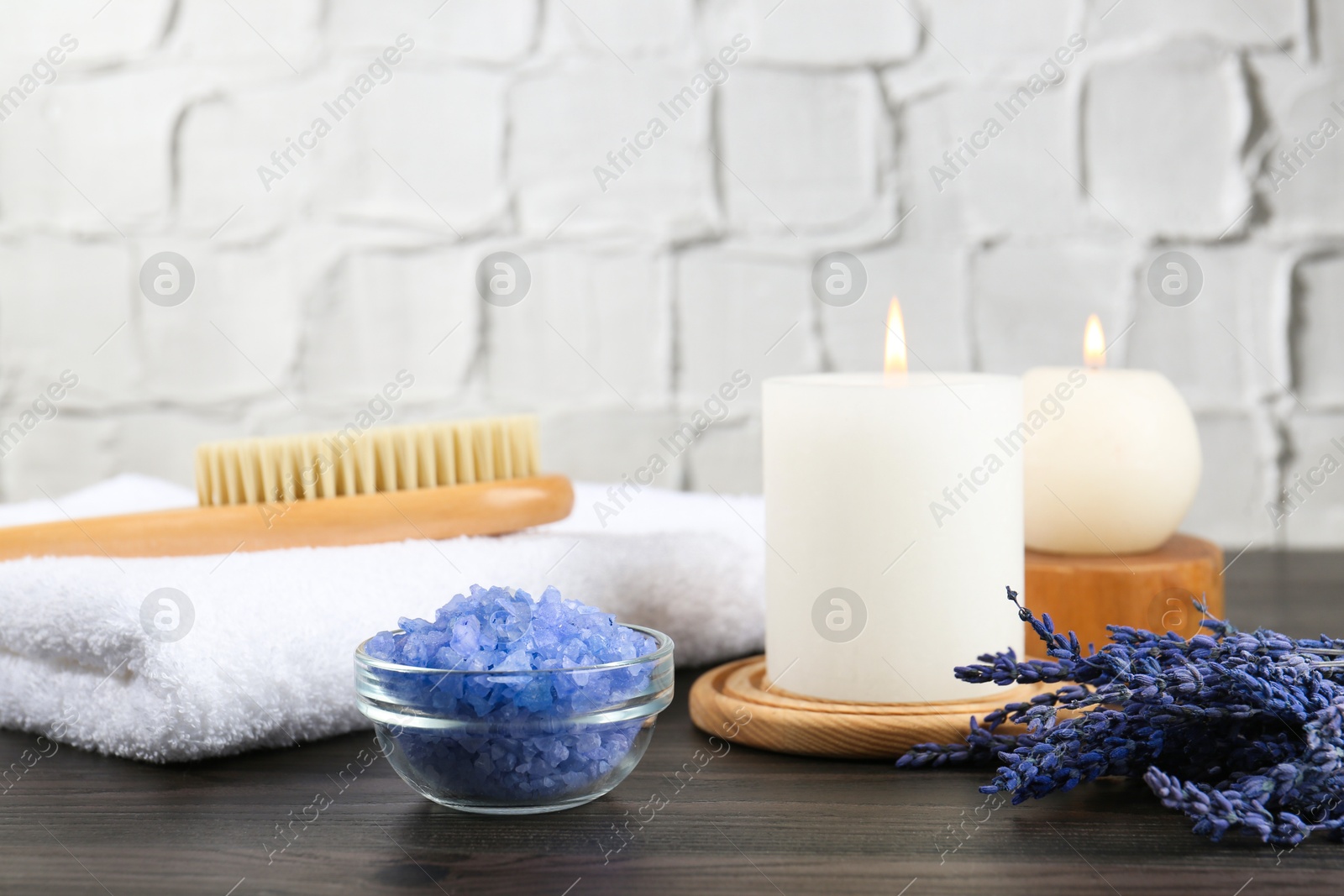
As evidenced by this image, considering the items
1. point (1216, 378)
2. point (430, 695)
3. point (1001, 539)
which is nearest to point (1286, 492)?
point (1216, 378)

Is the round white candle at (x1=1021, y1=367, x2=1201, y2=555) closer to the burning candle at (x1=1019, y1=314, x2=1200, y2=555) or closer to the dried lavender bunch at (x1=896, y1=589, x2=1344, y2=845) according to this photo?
the burning candle at (x1=1019, y1=314, x2=1200, y2=555)

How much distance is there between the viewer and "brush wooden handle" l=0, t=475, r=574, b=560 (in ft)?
1.74

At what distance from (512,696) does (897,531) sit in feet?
0.54

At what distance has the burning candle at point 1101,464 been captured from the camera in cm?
57

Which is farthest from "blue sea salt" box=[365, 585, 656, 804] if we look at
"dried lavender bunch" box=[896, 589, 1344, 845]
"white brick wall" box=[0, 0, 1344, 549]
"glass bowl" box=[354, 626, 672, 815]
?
"white brick wall" box=[0, 0, 1344, 549]

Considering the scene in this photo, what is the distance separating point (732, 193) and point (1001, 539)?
0.57 m

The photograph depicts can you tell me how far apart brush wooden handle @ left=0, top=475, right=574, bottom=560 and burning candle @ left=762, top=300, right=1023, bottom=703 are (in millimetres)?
175

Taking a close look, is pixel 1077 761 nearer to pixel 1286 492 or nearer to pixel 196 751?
pixel 196 751

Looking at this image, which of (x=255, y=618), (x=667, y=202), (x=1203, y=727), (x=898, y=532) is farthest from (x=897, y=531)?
(x=667, y=202)

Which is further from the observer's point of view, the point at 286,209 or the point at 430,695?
the point at 286,209

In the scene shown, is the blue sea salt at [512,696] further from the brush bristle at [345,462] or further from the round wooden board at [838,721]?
the brush bristle at [345,462]

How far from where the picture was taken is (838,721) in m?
0.46

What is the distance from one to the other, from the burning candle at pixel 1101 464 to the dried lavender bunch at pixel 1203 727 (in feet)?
0.46

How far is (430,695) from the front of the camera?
391 mm
